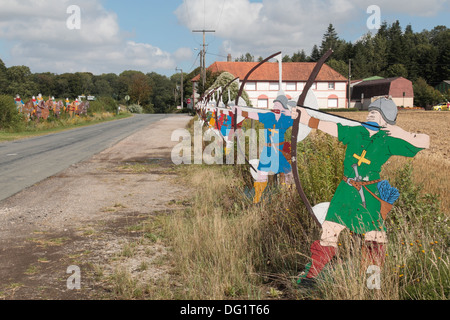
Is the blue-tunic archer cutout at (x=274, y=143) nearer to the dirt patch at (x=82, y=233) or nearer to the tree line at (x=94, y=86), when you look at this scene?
the dirt patch at (x=82, y=233)

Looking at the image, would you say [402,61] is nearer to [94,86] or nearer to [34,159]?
[34,159]

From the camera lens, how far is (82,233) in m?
6.57

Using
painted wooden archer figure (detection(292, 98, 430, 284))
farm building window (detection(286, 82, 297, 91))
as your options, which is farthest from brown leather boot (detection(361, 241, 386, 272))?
farm building window (detection(286, 82, 297, 91))

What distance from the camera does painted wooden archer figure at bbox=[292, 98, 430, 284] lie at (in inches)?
140

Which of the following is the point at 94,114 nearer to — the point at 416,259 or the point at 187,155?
the point at 187,155

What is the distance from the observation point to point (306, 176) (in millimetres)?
5637

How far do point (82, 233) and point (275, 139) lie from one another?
3.17 meters

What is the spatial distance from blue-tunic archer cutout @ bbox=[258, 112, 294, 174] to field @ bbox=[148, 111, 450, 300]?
28 centimetres

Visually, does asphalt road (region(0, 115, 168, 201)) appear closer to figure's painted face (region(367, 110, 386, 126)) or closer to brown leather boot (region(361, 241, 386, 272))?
brown leather boot (region(361, 241, 386, 272))

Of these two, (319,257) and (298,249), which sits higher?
(319,257)

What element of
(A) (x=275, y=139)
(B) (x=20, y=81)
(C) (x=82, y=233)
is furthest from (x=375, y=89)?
→ (B) (x=20, y=81)

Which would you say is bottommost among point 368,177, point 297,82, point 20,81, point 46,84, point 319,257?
point 319,257
